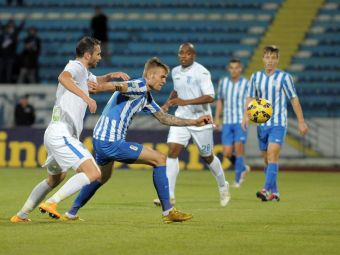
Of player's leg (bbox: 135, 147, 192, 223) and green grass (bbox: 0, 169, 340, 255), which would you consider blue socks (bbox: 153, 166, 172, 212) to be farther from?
green grass (bbox: 0, 169, 340, 255)

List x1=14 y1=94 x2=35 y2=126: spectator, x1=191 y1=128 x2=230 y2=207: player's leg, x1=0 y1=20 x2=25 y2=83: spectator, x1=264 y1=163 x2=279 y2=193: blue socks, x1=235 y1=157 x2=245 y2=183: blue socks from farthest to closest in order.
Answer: x1=0 y1=20 x2=25 y2=83: spectator < x1=14 y1=94 x2=35 y2=126: spectator < x1=235 y1=157 x2=245 y2=183: blue socks < x1=264 y1=163 x2=279 y2=193: blue socks < x1=191 y1=128 x2=230 y2=207: player's leg

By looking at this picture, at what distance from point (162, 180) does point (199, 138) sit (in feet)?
9.44

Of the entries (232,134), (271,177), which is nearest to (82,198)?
(271,177)

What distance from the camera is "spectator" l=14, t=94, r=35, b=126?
71.5ft

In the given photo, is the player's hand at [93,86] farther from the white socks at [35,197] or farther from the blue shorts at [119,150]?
the white socks at [35,197]

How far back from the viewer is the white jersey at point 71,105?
9.19 metres

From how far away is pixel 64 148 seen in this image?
8977mm

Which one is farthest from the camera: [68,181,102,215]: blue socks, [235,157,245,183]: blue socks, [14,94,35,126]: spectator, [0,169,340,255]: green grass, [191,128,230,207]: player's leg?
[14,94,35,126]: spectator

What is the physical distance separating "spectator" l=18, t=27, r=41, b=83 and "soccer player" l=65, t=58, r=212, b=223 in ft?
48.3

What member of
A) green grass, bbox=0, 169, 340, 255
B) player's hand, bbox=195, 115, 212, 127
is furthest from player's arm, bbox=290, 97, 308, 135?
player's hand, bbox=195, 115, 212, 127

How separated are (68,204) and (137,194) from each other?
2.21 meters

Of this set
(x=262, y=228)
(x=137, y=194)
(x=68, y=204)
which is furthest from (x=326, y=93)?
(x=262, y=228)

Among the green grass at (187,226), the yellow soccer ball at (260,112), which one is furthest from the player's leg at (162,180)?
the yellow soccer ball at (260,112)

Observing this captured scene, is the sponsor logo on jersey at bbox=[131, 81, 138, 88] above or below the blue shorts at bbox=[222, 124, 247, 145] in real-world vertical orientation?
above
